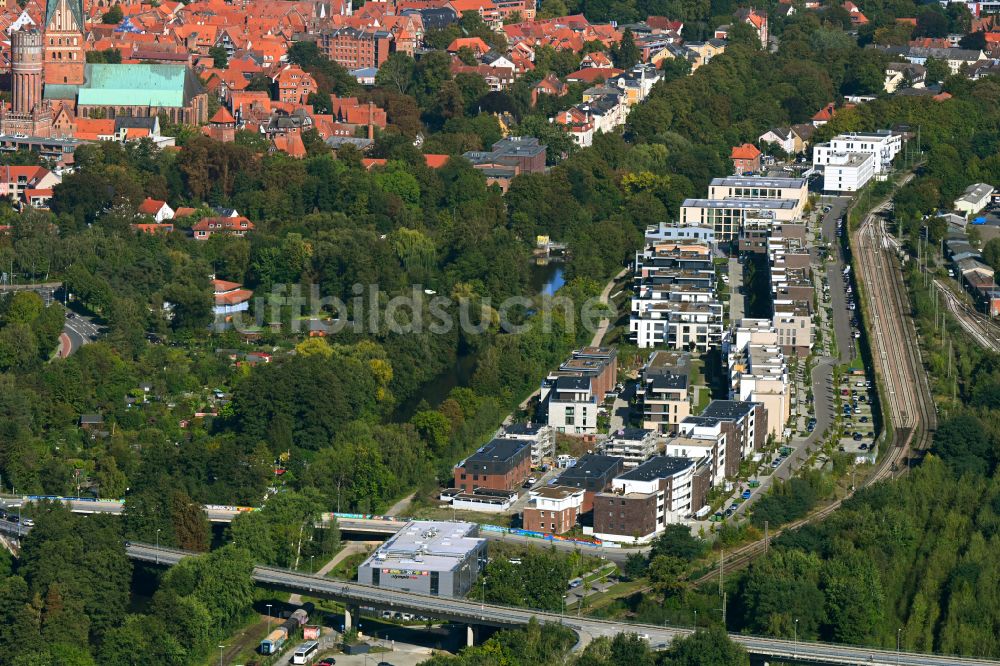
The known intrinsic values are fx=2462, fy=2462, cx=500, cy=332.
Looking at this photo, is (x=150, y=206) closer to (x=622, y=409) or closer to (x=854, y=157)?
(x=622, y=409)

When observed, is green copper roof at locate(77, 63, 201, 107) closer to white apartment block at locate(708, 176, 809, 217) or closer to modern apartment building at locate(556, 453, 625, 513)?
white apartment block at locate(708, 176, 809, 217)

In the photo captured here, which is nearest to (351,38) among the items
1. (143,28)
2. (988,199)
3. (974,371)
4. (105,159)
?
(143,28)

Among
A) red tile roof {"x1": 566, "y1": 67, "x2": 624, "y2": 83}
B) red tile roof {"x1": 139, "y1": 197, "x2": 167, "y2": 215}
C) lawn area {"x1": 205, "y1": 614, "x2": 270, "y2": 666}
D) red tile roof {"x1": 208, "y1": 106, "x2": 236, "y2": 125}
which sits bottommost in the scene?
lawn area {"x1": 205, "y1": 614, "x2": 270, "y2": 666}

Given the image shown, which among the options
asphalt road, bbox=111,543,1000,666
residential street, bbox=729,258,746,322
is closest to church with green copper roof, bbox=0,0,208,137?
residential street, bbox=729,258,746,322

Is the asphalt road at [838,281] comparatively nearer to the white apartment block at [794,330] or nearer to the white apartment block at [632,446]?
the white apartment block at [794,330]

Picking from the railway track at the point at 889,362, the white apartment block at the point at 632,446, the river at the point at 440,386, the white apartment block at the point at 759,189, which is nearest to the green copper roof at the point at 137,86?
the white apartment block at the point at 759,189

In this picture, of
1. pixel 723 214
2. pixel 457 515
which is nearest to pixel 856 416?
pixel 457 515
